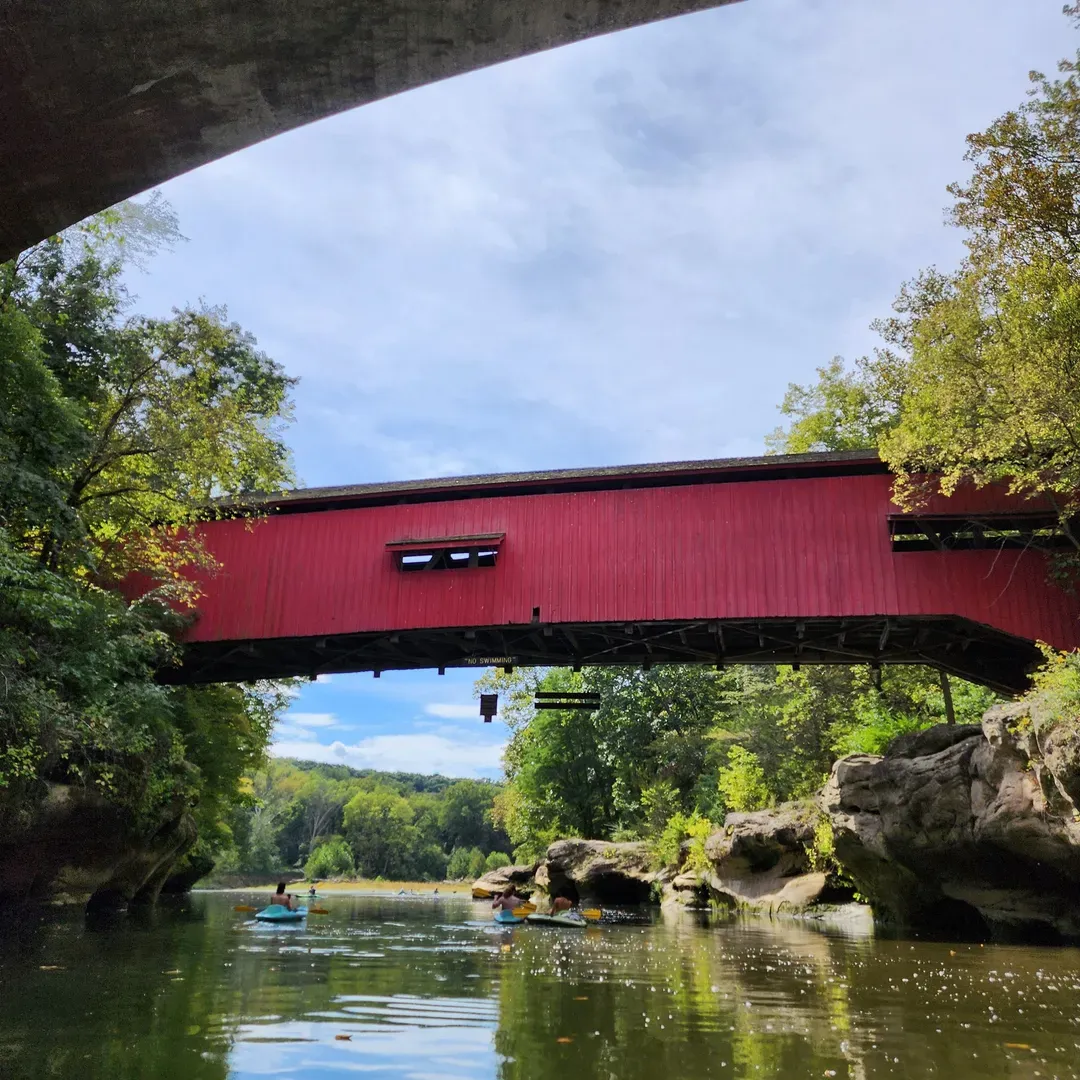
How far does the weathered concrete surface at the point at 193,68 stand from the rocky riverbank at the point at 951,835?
10.9 meters

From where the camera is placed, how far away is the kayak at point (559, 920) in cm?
1562

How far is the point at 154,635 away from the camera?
521 inches

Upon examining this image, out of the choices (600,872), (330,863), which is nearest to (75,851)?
(600,872)

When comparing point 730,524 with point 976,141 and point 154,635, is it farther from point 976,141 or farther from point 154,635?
point 154,635

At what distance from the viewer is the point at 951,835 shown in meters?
13.1

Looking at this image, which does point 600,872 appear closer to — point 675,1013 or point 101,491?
point 101,491

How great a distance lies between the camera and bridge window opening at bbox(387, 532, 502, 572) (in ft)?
54.0

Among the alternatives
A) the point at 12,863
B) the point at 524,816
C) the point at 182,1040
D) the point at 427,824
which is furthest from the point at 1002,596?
the point at 427,824

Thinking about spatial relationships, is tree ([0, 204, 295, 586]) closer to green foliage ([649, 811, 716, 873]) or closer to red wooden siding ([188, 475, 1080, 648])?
red wooden siding ([188, 475, 1080, 648])

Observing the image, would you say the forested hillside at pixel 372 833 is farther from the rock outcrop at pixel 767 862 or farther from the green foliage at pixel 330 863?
the rock outcrop at pixel 767 862

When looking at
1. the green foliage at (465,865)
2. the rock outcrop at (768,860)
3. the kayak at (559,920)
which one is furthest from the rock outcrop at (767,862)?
the green foliage at (465,865)

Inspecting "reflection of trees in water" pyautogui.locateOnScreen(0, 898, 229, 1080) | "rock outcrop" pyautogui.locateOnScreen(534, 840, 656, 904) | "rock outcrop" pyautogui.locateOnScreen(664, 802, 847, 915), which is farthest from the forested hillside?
"reflection of trees in water" pyautogui.locateOnScreen(0, 898, 229, 1080)

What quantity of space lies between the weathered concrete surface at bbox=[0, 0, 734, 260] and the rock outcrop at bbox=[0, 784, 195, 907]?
1175 cm

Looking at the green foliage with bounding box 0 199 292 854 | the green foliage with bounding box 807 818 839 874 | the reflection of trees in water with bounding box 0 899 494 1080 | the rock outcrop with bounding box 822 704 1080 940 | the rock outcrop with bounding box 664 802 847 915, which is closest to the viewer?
the reflection of trees in water with bounding box 0 899 494 1080
